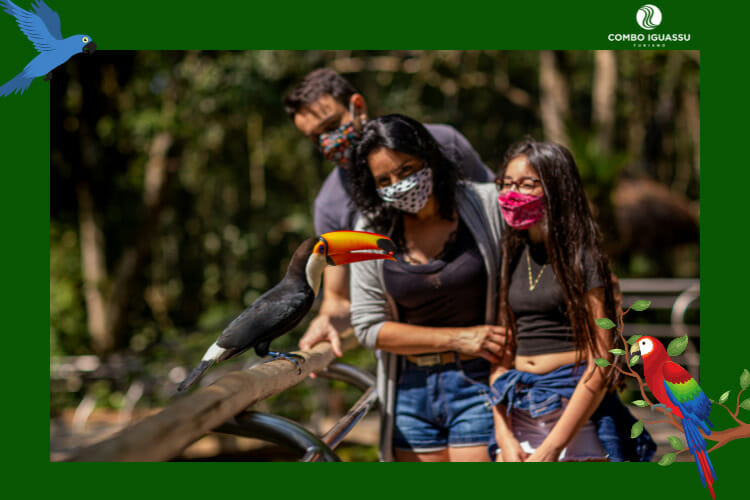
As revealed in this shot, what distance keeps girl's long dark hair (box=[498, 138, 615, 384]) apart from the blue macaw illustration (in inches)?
64.7

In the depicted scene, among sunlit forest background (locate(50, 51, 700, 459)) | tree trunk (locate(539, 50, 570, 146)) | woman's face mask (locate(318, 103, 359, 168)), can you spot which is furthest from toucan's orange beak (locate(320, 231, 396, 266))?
tree trunk (locate(539, 50, 570, 146))

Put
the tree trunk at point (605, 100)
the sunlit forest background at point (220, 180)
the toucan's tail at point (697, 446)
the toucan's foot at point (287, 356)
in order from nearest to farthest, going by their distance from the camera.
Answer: the toucan's foot at point (287, 356) → the toucan's tail at point (697, 446) → the sunlit forest background at point (220, 180) → the tree trunk at point (605, 100)

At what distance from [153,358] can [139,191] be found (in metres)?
2.58

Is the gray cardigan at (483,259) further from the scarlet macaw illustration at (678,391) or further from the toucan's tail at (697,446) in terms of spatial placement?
the toucan's tail at (697,446)

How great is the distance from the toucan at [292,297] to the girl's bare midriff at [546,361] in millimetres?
598

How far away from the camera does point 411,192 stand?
2242 mm

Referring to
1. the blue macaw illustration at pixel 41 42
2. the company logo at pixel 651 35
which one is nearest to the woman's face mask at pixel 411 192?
the company logo at pixel 651 35

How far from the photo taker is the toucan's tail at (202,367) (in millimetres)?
1828

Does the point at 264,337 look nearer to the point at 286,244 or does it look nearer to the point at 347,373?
the point at 347,373

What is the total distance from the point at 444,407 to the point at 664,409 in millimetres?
750

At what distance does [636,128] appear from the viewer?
10281 millimetres

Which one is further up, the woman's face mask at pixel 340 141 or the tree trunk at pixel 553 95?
the tree trunk at pixel 553 95

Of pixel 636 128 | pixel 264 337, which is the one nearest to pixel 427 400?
pixel 264 337

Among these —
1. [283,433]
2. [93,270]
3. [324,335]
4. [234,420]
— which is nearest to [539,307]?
[324,335]
